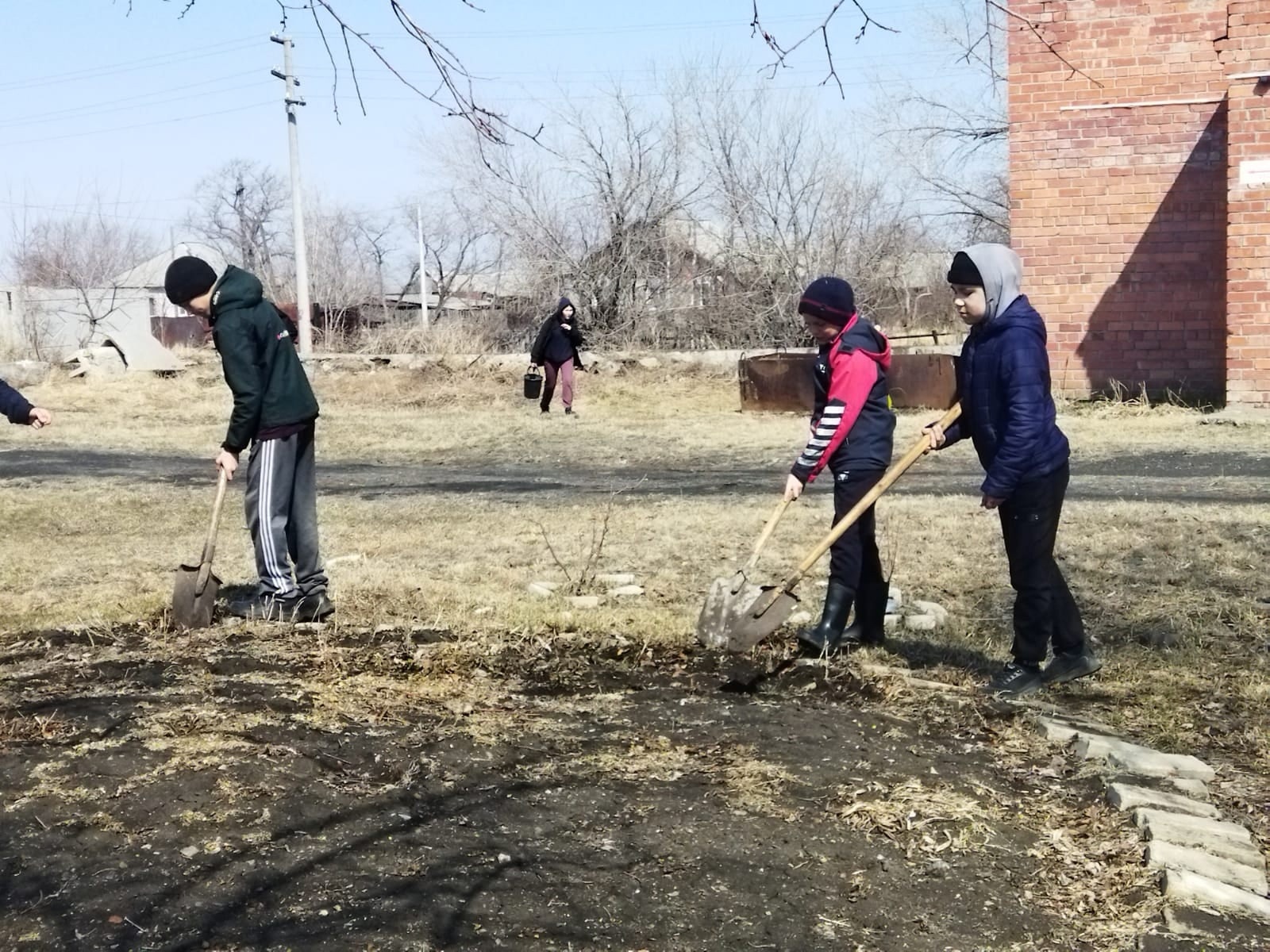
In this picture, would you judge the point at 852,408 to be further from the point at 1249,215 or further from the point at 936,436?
the point at 1249,215

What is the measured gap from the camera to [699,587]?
6.59 metres

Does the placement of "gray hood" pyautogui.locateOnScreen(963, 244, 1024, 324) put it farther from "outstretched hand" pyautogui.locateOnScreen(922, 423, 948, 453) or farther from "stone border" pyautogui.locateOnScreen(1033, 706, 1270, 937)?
"stone border" pyautogui.locateOnScreen(1033, 706, 1270, 937)

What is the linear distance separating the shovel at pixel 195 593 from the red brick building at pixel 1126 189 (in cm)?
1236

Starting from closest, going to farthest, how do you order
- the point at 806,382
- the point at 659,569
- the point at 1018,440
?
the point at 1018,440, the point at 659,569, the point at 806,382

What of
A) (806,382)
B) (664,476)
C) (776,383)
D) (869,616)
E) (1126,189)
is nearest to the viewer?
(869,616)

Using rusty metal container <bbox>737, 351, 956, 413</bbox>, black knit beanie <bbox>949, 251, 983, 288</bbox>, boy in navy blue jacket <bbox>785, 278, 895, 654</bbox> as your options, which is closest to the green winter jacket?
boy in navy blue jacket <bbox>785, 278, 895, 654</bbox>

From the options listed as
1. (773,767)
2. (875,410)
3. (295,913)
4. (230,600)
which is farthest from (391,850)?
(230,600)

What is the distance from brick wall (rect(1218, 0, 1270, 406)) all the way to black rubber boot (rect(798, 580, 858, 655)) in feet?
34.3

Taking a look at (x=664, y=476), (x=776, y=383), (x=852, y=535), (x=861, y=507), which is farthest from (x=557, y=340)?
(x=861, y=507)

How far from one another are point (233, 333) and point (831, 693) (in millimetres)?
2968

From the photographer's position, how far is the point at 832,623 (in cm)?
527

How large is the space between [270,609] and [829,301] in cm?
284

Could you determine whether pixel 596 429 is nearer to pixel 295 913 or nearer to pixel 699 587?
pixel 699 587

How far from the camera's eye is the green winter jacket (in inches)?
Result: 219
